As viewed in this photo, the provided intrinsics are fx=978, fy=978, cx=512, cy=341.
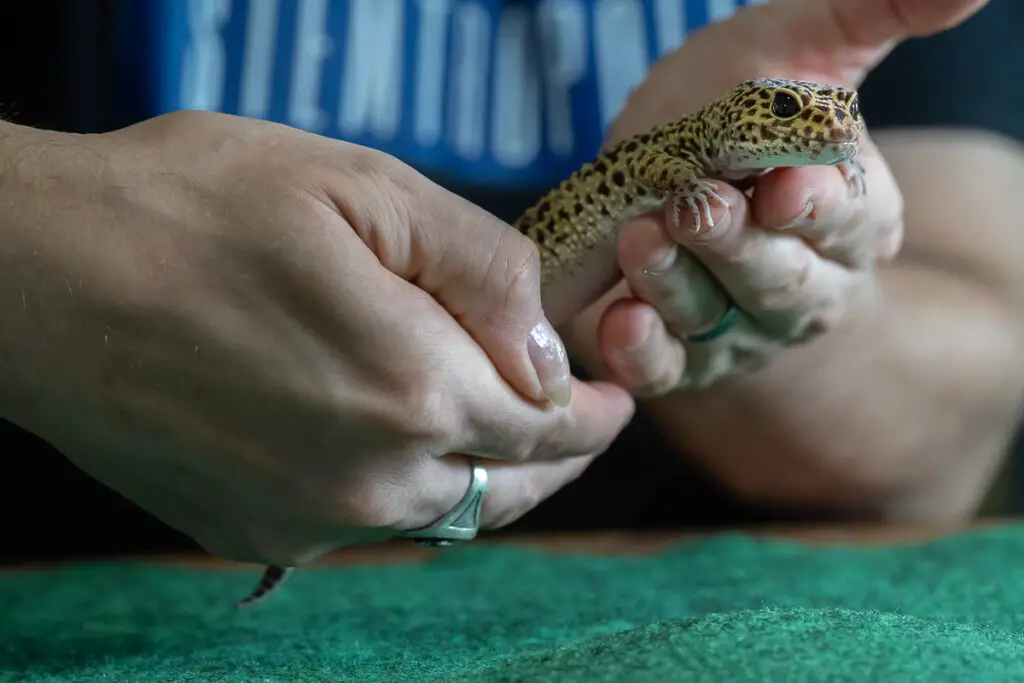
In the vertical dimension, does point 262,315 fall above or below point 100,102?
below

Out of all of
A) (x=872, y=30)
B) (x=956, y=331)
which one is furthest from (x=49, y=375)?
(x=956, y=331)

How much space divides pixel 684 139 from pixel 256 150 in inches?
21.8

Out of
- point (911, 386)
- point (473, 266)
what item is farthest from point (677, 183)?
point (911, 386)

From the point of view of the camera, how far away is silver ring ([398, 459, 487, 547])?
0.92 meters

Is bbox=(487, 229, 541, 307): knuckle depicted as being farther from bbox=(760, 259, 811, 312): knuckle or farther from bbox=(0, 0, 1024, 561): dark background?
bbox=(0, 0, 1024, 561): dark background

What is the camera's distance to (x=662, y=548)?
5.03ft

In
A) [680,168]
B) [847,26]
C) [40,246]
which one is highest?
[847,26]

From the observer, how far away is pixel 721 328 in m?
1.18

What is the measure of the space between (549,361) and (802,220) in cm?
33

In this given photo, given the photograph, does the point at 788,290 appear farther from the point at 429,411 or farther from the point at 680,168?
the point at 429,411

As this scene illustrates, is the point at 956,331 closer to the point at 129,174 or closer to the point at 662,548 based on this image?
the point at 662,548

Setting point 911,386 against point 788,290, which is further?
point 911,386

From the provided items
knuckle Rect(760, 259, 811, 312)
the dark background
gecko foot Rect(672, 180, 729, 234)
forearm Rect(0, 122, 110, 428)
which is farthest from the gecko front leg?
the dark background

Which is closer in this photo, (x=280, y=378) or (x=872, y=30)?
(x=280, y=378)
